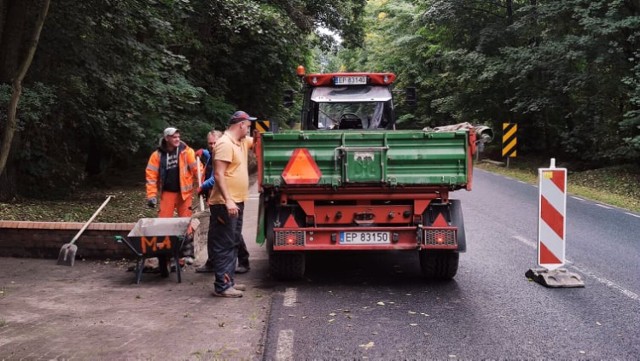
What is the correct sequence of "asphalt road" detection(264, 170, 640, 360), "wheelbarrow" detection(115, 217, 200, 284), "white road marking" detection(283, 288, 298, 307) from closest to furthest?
"asphalt road" detection(264, 170, 640, 360) < "white road marking" detection(283, 288, 298, 307) < "wheelbarrow" detection(115, 217, 200, 284)

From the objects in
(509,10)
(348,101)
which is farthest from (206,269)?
(509,10)

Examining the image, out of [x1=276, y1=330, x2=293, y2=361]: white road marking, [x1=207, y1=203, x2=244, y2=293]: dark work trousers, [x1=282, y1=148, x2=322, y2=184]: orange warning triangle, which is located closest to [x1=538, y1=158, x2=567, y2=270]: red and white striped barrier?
[x1=282, y1=148, x2=322, y2=184]: orange warning triangle

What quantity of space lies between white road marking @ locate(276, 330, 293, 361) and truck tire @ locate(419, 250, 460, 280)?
7.42 feet

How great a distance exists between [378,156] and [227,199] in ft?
5.24

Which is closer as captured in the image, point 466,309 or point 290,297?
point 466,309

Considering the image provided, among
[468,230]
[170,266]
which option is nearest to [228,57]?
[468,230]

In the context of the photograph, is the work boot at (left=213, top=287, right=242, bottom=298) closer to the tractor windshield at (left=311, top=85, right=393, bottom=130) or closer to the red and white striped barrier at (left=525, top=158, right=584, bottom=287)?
the red and white striped barrier at (left=525, top=158, right=584, bottom=287)

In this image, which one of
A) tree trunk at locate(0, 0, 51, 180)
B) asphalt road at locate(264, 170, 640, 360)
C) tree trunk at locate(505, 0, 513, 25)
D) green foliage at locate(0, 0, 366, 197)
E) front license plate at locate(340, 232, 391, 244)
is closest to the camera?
asphalt road at locate(264, 170, 640, 360)

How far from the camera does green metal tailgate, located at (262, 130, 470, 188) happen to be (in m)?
6.08

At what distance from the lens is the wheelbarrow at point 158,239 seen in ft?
21.0

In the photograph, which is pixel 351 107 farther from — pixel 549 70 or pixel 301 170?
pixel 549 70

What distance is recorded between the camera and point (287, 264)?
6535 millimetres

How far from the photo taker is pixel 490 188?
57.8ft

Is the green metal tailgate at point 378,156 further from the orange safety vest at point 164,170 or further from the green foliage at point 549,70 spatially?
the green foliage at point 549,70
